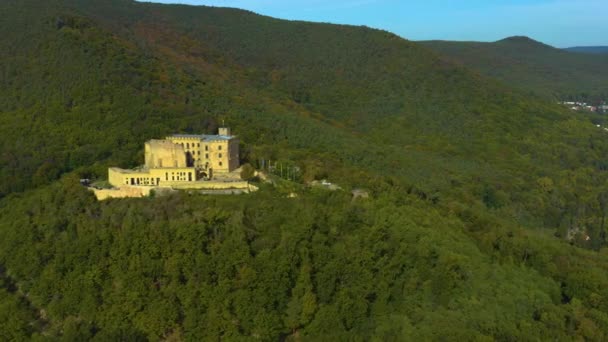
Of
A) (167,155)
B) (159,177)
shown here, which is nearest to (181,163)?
(167,155)

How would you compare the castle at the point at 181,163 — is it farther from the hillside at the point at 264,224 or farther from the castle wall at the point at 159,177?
the hillside at the point at 264,224

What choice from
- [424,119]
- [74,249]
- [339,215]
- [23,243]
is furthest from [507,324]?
[424,119]

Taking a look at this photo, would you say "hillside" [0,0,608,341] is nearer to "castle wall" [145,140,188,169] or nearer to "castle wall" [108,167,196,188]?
"castle wall" [108,167,196,188]

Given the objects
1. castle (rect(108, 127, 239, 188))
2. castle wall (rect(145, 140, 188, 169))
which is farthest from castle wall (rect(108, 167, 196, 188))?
castle wall (rect(145, 140, 188, 169))

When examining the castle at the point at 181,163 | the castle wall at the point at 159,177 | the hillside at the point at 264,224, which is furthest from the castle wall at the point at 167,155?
the hillside at the point at 264,224

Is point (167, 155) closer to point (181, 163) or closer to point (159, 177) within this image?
point (181, 163)

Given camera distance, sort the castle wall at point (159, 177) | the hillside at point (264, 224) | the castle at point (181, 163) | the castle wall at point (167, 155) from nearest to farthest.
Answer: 1. the hillside at point (264, 224)
2. the castle wall at point (159, 177)
3. the castle at point (181, 163)
4. the castle wall at point (167, 155)

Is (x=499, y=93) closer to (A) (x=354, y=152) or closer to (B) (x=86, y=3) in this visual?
(A) (x=354, y=152)
